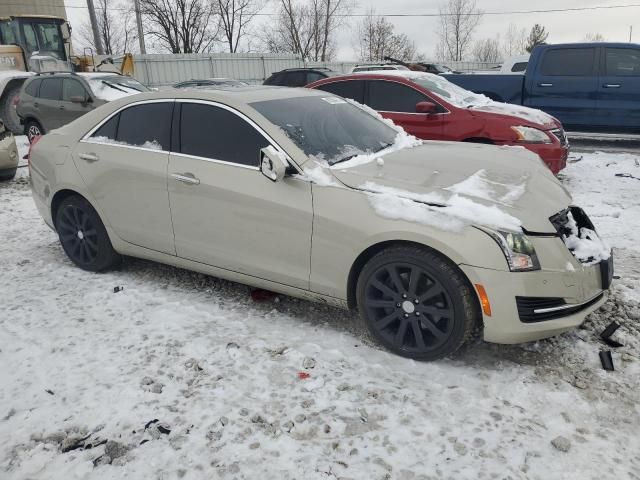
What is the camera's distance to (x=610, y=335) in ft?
10.9

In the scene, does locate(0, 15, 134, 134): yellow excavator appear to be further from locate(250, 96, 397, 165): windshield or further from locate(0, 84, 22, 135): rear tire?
locate(250, 96, 397, 165): windshield

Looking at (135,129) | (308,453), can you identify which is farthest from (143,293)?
(308,453)

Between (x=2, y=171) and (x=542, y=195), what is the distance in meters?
8.03

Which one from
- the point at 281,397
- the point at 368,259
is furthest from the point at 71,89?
the point at 281,397

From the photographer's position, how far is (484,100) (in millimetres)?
7848

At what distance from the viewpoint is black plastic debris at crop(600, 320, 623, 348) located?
3281mm

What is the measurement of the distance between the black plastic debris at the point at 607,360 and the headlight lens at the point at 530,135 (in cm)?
419

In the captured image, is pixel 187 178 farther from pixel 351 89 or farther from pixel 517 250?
pixel 351 89

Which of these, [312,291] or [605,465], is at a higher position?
[312,291]

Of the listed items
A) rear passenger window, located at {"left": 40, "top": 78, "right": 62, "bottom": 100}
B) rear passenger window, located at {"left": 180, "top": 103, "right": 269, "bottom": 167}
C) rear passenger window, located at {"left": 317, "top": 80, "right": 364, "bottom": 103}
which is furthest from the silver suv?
rear passenger window, located at {"left": 180, "top": 103, "right": 269, "bottom": 167}

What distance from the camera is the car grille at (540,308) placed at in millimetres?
2852

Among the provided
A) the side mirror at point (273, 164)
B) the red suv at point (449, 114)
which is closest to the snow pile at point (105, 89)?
the red suv at point (449, 114)

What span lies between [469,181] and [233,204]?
5.01 ft

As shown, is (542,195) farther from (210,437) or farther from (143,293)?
(143,293)
